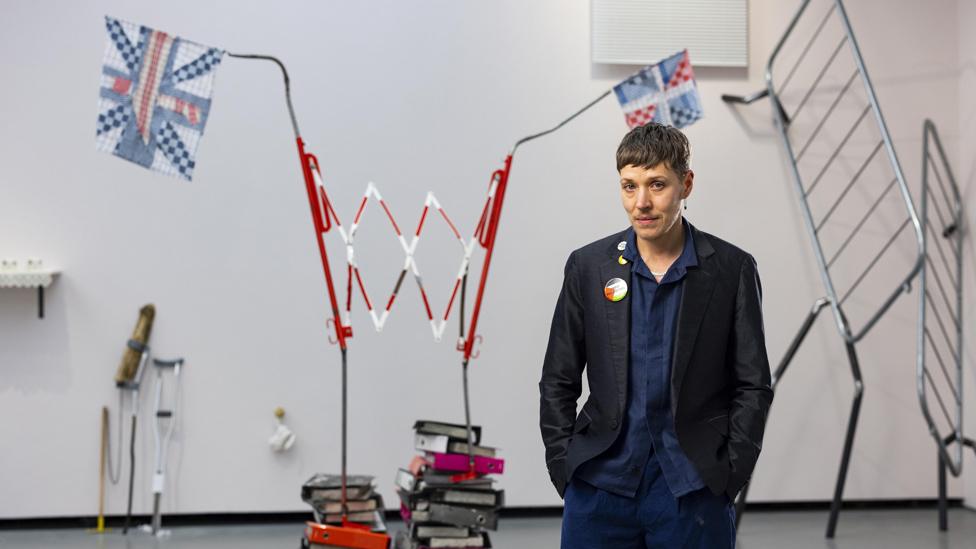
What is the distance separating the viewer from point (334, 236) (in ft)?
16.9

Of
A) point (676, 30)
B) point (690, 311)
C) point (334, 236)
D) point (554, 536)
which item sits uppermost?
point (676, 30)

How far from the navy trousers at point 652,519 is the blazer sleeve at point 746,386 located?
0.24 feet

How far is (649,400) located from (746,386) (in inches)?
8.2

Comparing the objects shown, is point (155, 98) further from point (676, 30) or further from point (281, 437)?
point (676, 30)

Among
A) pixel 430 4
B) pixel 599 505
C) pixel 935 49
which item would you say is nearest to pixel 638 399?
pixel 599 505

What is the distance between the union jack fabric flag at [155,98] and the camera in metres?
3.63

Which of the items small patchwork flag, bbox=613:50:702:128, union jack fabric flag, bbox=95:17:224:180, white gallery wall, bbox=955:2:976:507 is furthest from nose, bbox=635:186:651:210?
white gallery wall, bbox=955:2:976:507

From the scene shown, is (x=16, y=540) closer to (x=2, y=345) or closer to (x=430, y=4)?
(x=2, y=345)

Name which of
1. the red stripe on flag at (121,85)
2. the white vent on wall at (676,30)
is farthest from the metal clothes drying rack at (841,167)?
the red stripe on flag at (121,85)

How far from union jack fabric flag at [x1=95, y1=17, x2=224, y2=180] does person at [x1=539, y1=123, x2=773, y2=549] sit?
197cm

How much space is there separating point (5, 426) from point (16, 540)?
52 centimetres

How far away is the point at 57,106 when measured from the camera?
16.7 ft

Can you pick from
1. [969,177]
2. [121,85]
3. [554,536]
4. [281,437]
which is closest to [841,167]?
[969,177]

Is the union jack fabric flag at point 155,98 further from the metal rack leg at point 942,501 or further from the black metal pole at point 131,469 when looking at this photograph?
the metal rack leg at point 942,501
